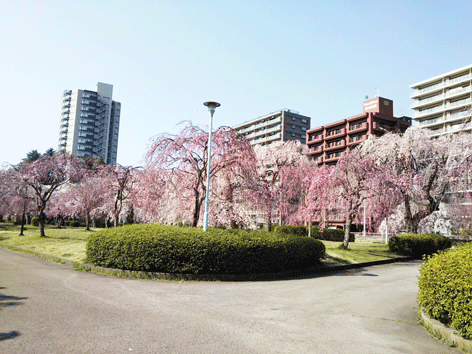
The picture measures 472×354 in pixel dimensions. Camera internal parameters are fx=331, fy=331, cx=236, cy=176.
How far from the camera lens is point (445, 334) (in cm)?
532

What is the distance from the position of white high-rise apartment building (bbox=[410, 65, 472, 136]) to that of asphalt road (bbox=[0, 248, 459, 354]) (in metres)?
70.1

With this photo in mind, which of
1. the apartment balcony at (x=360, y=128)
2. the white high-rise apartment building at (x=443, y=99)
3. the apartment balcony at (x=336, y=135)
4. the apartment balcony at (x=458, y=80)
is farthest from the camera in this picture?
the apartment balcony at (x=336, y=135)

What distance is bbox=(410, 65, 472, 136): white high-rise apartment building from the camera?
222 ft

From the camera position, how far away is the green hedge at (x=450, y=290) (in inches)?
198

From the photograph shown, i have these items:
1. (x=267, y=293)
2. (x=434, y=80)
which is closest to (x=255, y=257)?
(x=267, y=293)

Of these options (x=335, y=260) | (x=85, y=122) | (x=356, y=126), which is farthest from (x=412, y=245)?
(x=85, y=122)

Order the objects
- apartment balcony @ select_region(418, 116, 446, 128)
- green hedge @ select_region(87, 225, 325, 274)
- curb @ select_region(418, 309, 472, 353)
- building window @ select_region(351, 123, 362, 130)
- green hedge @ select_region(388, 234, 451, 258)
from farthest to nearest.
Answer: building window @ select_region(351, 123, 362, 130)
apartment balcony @ select_region(418, 116, 446, 128)
green hedge @ select_region(388, 234, 451, 258)
green hedge @ select_region(87, 225, 325, 274)
curb @ select_region(418, 309, 472, 353)

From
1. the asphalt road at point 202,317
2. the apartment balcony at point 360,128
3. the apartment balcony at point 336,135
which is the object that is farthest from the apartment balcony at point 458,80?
the asphalt road at point 202,317

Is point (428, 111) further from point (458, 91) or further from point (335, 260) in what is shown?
point (335, 260)

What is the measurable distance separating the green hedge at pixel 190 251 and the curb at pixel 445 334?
550cm

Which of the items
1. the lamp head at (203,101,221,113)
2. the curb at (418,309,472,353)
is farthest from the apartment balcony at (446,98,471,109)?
the curb at (418,309,472,353)

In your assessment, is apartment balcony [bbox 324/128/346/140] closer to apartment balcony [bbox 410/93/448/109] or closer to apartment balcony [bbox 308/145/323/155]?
apartment balcony [bbox 308/145/323/155]

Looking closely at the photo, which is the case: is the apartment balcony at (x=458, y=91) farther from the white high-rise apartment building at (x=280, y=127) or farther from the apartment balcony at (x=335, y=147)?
the white high-rise apartment building at (x=280, y=127)

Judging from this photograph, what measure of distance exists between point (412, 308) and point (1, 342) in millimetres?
7940
